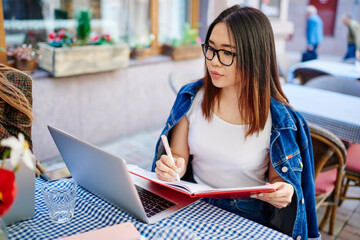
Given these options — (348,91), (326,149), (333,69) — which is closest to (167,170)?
(326,149)

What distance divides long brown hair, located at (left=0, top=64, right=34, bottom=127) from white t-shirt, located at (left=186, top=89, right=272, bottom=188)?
702mm

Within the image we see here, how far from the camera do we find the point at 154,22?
4352mm

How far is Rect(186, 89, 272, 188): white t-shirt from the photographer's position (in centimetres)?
140

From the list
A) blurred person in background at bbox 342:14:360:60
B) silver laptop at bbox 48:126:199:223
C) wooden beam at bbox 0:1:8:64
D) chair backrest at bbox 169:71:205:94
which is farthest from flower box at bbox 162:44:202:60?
blurred person in background at bbox 342:14:360:60

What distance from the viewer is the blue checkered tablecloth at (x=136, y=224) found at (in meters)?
0.96

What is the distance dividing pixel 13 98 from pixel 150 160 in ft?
6.53

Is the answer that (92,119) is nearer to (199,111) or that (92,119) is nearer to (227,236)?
(199,111)

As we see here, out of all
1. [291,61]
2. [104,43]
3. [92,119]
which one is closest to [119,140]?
[92,119]

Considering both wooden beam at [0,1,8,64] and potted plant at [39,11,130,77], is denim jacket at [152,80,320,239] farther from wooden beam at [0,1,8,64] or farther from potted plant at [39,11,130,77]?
wooden beam at [0,1,8,64]

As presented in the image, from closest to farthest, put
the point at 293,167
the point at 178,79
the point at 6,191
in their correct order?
the point at 6,191 → the point at 293,167 → the point at 178,79

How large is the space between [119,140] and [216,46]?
274cm

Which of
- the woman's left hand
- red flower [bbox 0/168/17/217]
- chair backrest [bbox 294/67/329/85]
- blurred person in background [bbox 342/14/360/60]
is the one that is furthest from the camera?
blurred person in background [bbox 342/14/360/60]

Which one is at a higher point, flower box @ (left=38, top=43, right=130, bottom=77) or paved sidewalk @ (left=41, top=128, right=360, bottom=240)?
flower box @ (left=38, top=43, right=130, bottom=77)

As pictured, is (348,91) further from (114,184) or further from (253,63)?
(114,184)
